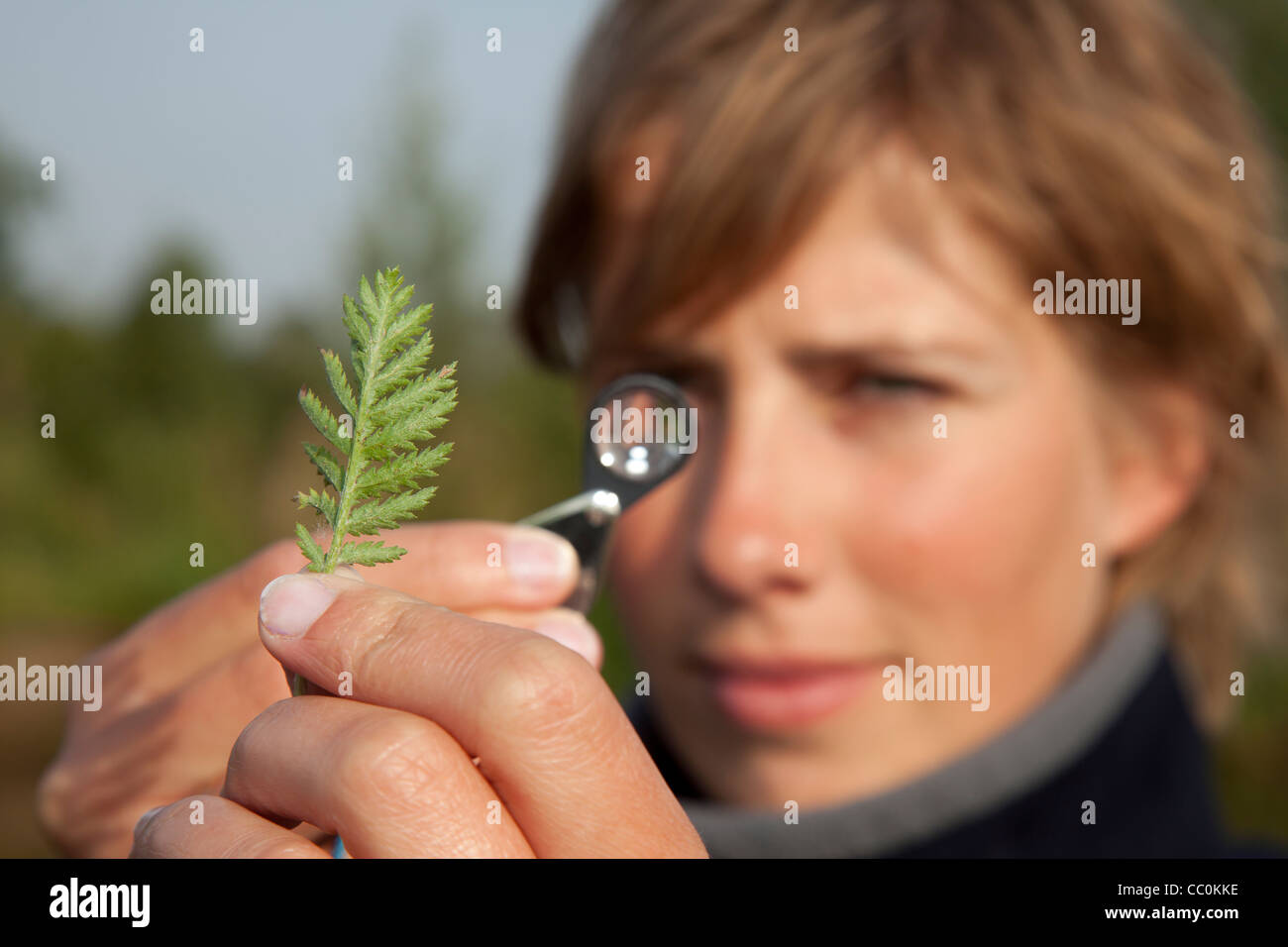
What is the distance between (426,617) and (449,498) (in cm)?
390

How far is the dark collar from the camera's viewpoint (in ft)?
4.39

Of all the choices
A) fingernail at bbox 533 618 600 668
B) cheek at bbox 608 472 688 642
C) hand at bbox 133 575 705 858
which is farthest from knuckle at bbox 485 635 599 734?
cheek at bbox 608 472 688 642

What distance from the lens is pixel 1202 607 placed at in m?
2.06

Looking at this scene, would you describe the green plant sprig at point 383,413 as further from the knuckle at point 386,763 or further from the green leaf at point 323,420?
the knuckle at point 386,763

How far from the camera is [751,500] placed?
1250 mm

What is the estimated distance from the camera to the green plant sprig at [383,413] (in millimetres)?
313

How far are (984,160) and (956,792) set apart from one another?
2.81 ft

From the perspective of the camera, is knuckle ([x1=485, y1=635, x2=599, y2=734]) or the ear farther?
the ear

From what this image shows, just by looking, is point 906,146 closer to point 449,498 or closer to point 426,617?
point 426,617

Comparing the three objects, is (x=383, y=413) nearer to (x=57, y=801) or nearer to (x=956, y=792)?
(x=57, y=801)

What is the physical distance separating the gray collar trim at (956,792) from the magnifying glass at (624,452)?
84 centimetres

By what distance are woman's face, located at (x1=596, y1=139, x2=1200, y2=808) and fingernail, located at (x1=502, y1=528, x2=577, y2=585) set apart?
60cm

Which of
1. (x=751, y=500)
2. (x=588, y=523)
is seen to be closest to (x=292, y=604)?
(x=588, y=523)

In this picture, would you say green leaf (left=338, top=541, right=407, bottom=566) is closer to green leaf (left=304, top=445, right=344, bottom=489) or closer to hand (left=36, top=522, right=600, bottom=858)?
green leaf (left=304, top=445, right=344, bottom=489)
